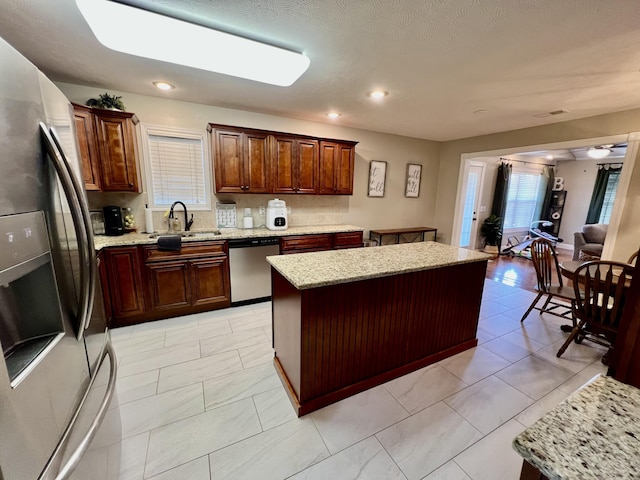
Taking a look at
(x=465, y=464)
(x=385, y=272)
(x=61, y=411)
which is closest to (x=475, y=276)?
(x=385, y=272)

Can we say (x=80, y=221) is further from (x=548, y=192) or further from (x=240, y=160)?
(x=548, y=192)

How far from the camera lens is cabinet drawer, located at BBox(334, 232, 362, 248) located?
380 cm

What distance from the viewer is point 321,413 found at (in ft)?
5.78

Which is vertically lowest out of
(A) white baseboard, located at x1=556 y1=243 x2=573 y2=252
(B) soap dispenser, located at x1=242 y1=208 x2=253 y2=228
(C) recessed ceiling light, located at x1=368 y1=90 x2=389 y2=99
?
(A) white baseboard, located at x1=556 y1=243 x2=573 y2=252

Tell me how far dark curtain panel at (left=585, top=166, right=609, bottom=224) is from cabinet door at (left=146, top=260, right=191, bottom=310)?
9.07 m

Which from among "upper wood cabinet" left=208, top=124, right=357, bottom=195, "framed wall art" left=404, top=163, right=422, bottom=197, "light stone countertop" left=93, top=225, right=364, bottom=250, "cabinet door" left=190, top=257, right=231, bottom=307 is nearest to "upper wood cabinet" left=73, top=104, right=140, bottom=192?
"light stone countertop" left=93, top=225, right=364, bottom=250

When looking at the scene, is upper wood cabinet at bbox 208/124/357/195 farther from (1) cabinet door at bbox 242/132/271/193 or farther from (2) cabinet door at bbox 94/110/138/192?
(2) cabinet door at bbox 94/110/138/192

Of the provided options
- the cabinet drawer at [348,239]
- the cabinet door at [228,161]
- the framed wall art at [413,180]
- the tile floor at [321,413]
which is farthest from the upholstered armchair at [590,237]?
the cabinet door at [228,161]

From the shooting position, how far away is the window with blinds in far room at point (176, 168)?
3131mm

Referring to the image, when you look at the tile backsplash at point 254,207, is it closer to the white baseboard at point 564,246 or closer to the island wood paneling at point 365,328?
the island wood paneling at point 365,328

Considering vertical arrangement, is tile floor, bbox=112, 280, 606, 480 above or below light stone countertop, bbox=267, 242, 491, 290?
below

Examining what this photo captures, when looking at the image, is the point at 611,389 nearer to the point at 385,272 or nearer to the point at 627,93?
the point at 385,272

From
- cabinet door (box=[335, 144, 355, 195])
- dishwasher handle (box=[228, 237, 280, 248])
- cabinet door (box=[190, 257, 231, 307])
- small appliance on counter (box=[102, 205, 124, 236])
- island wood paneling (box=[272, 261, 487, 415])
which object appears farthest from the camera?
cabinet door (box=[335, 144, 355, 195])

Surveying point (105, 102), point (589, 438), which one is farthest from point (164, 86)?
point (589, 438)
